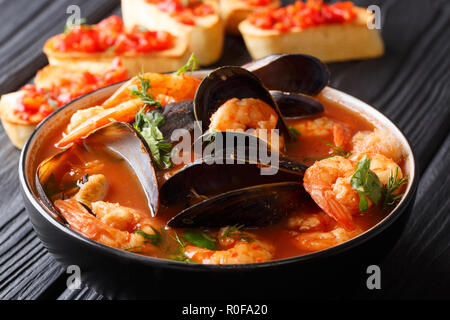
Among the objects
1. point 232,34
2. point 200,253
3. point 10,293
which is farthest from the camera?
point 232,34

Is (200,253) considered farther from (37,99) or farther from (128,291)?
(37,99)

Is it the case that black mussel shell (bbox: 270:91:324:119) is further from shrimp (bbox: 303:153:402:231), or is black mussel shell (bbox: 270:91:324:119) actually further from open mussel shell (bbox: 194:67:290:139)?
shrimp (bbox: 303:153:402:231)

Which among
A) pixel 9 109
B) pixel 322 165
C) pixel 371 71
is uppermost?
pixel 322 165

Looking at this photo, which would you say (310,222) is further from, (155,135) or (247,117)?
(155,135)

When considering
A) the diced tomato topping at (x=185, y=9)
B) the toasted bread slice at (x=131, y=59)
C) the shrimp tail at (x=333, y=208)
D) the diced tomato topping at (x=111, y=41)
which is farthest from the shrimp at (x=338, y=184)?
the diced tomato topping at (x=185, y=9)

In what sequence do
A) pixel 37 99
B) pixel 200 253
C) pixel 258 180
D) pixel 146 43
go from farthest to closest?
pixel 146 43, pixel 37 99, pixel 258 180, pixel 200 253

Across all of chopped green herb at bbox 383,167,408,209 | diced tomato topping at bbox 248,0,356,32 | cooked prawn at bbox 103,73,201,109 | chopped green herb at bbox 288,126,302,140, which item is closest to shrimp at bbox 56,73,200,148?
cooked prawn at bbox 103,73,201,109

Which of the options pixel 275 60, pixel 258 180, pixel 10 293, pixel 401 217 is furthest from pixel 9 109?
pixel 401 217

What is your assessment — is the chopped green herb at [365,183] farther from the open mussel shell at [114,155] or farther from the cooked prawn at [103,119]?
the cooked prawn at [103,119]
